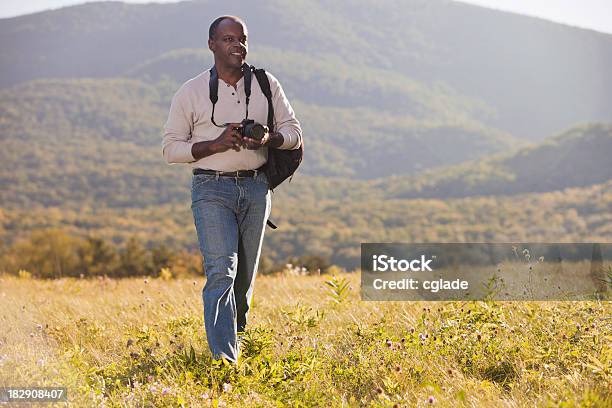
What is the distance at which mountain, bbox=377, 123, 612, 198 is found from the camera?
11250 centimetres

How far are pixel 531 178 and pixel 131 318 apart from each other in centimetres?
11470

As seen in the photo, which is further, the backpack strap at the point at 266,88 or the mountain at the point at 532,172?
the mountain at the point at 532,172

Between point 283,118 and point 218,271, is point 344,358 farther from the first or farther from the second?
point 283,118

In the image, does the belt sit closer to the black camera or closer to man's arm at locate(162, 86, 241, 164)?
man's arm at locate(162, 86, 241, 164)

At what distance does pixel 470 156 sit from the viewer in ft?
565

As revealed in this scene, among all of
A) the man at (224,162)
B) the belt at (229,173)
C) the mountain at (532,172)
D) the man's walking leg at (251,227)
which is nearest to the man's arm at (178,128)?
the man at (224,162)

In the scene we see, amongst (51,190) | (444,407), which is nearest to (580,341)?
(444,407)

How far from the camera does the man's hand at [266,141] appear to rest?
4.36 m

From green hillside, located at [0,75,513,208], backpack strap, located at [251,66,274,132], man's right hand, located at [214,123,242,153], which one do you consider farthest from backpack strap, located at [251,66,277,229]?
green hillside, located at [0,75,513,208]

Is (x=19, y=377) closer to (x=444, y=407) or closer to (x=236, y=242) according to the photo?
(x=236, y=242)

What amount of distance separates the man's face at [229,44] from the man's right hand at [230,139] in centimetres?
42

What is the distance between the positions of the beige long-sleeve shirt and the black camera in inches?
7.4

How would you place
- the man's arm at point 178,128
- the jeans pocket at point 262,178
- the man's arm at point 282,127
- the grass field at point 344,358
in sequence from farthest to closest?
the jeans pocket at point 262,178, the man's arm at point 282,127, the man's arm at point 178,128, the grass field at point 344,358

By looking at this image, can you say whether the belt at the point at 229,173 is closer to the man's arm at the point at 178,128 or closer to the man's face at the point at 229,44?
the man's arm at the point at 178,128
